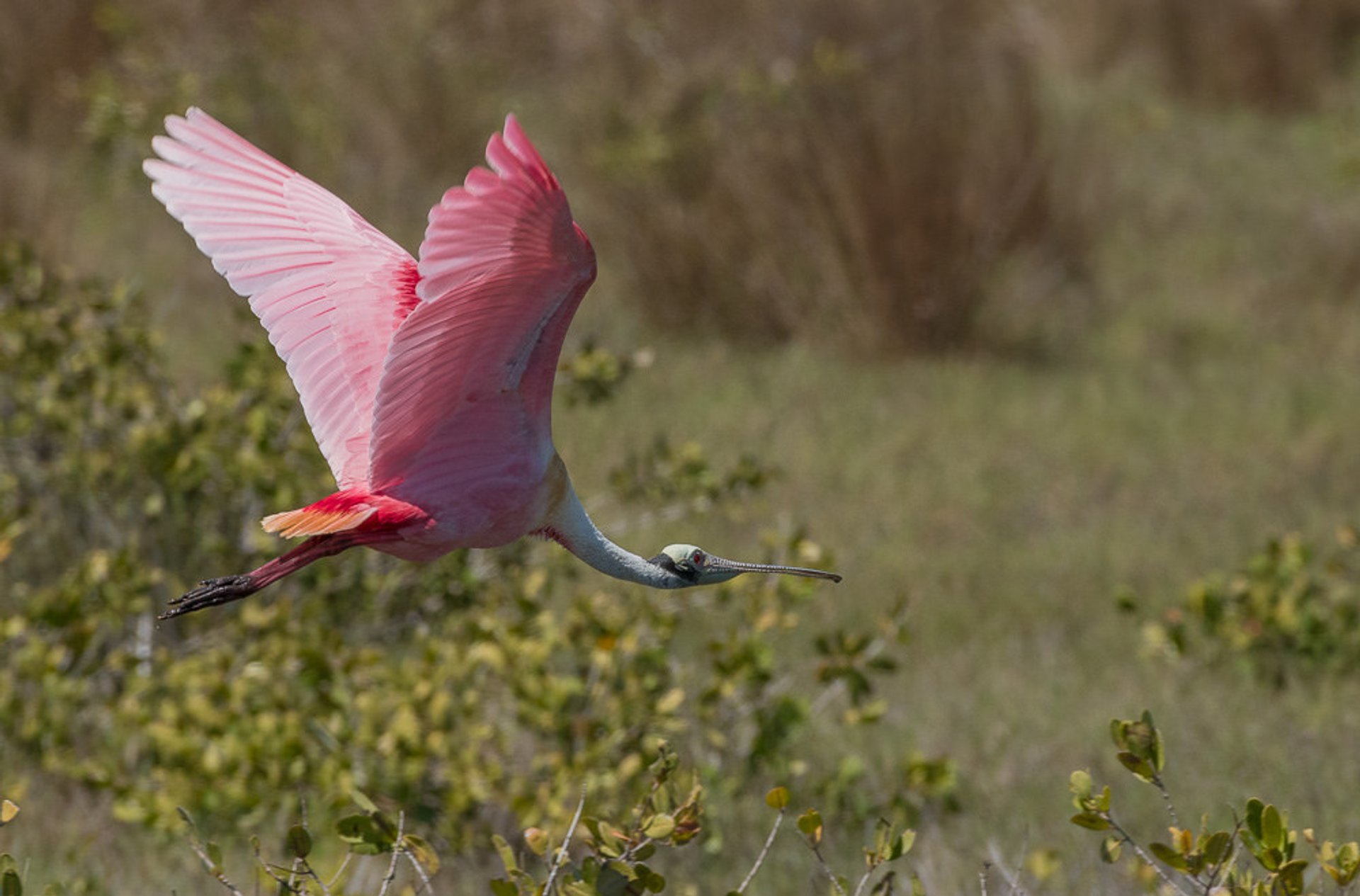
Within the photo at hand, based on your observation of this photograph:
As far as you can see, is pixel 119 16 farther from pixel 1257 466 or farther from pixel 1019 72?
pixel 1257 466

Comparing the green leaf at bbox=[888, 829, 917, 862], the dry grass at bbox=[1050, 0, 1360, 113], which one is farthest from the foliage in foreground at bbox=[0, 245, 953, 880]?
the dry grass at bbox=[1050, 0, 1360, 113]

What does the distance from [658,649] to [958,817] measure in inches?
36.4

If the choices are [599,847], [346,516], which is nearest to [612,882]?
[599,847]

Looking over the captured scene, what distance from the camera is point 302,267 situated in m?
3.61

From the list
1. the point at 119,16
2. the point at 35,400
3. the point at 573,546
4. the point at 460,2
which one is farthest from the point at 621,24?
the point at 573,546

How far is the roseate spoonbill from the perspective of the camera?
275 centimetres

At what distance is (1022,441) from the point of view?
8461 mm

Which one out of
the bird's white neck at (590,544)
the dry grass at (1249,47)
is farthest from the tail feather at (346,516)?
the dry grass at (1249,47)

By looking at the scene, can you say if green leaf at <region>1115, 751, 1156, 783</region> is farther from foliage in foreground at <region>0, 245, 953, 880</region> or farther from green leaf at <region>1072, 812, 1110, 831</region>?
foliage in foreground at <region>0, 245, 953, 880</region>

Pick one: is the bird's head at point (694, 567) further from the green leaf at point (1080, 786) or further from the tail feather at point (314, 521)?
the green leaf at point (1080, 786)

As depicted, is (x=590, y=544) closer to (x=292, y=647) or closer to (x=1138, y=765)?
(x=1138, y=765)

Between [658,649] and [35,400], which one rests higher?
[35,400]

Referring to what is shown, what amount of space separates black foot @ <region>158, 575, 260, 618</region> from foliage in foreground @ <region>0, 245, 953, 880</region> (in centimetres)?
121

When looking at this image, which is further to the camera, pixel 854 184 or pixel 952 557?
pixel 854 184
